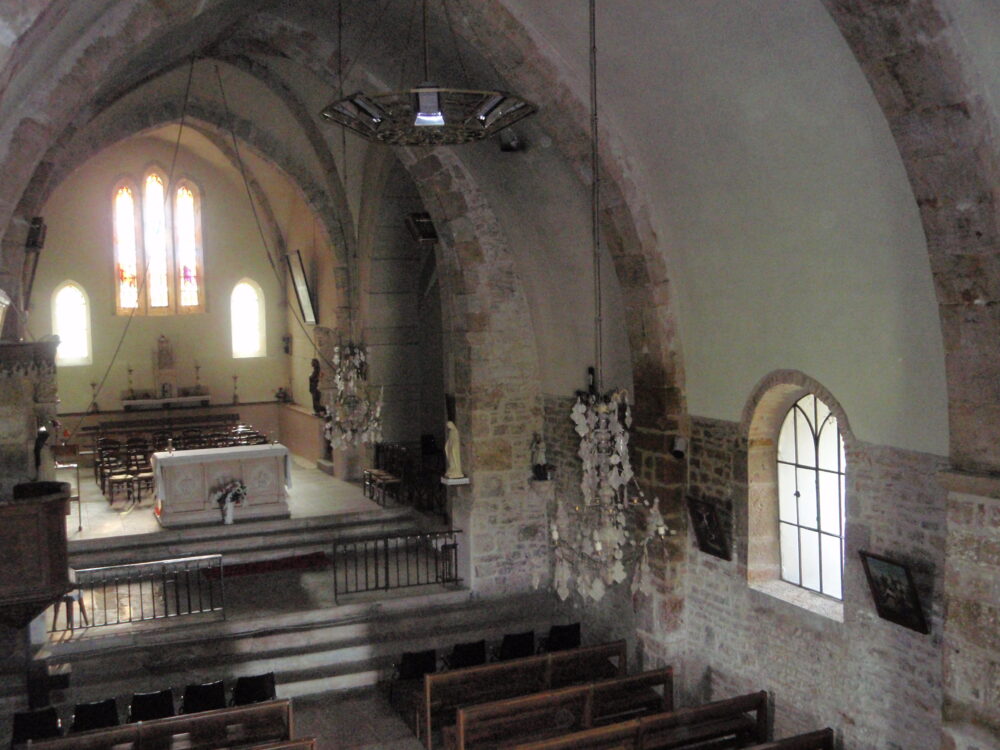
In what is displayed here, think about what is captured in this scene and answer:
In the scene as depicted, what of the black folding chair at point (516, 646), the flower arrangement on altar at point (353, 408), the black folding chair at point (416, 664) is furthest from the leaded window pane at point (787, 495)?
the flower arrangement on altar at point (353, 408)

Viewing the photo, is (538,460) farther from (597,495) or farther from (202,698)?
(202,698)

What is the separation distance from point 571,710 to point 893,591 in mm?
3685

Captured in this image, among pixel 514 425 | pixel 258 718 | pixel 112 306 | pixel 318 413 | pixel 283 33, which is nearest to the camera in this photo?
pixel 258 718

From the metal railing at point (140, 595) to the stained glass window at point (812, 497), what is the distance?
6.58 metres

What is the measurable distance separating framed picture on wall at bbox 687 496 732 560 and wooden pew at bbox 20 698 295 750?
173 inches

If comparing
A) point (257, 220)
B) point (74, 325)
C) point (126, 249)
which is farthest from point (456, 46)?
point (74, 325)

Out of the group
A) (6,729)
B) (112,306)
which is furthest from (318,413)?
(6,729)

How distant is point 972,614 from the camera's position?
22.3ft

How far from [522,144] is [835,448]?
4.73m

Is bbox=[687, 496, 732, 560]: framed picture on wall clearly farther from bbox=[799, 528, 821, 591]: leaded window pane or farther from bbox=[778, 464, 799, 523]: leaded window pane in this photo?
bbox=[799, 528, 821, 591]: leaded window pane

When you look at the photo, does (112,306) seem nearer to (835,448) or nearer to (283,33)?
(283,33)

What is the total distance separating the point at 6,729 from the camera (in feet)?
34.2

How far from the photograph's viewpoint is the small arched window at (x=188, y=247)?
935 inches

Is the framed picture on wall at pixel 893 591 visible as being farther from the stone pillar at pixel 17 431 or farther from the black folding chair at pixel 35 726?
the stone pillar at pixel 17 431
